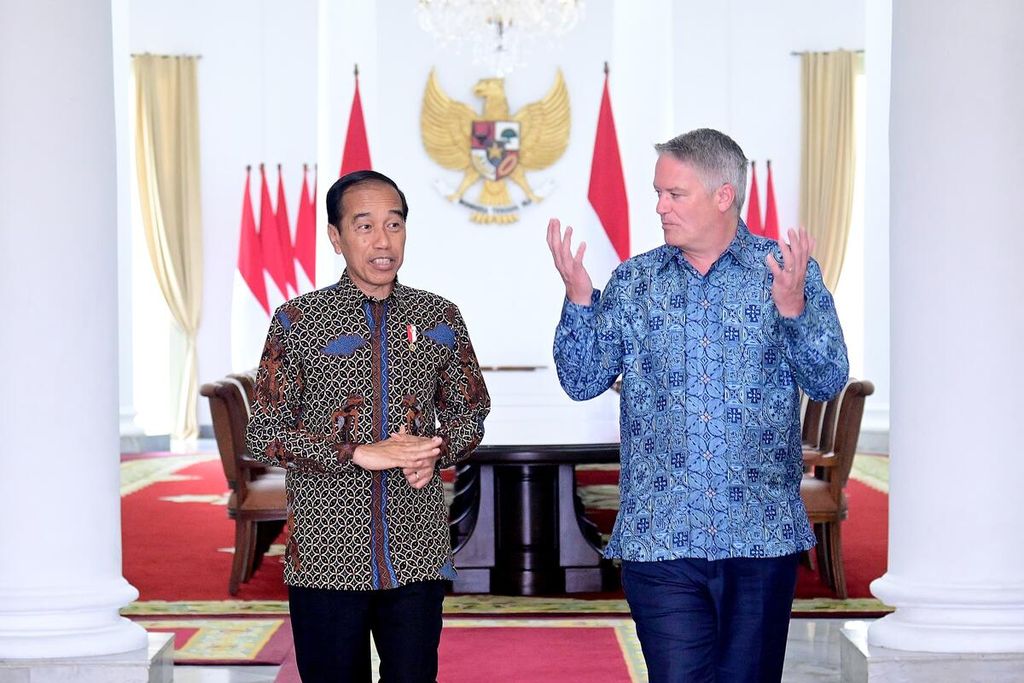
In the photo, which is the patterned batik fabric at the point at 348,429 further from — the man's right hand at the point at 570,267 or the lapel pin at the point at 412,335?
the man's right hand at the point at 570,267

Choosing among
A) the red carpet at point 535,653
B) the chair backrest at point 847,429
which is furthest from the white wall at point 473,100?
the red carpet at point 535,653

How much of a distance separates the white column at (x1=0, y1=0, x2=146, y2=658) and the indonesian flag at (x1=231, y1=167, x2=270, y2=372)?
28.5ft

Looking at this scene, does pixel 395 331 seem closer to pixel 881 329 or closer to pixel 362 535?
pixel 362 535

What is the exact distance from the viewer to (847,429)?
5.91 m

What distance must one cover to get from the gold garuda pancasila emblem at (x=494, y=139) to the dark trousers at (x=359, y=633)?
10.4 m

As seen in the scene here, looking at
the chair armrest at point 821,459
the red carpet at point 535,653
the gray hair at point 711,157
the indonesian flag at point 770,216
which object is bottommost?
the red carpet at point 535,653

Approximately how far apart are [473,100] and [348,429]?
10.6 metres

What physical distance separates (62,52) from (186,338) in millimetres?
9231

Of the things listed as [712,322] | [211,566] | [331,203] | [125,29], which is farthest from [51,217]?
[125,29]

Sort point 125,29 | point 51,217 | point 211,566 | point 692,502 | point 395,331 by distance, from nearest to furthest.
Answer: point 692,502 → point 395,331 → point 51,217 → point 211,566 → point 125,29

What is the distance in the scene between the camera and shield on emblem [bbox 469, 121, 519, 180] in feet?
42.6

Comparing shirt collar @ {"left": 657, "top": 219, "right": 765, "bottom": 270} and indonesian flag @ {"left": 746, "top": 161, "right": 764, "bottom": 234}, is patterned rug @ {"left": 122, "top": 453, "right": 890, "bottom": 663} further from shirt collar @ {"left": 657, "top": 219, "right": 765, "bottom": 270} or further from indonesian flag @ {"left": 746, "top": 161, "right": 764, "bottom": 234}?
indonesian flag @ {"left": 746, "top": 161, "right": 764, "bottom": 234}

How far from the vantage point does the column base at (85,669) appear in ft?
12.9

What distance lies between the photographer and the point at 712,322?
270cm
